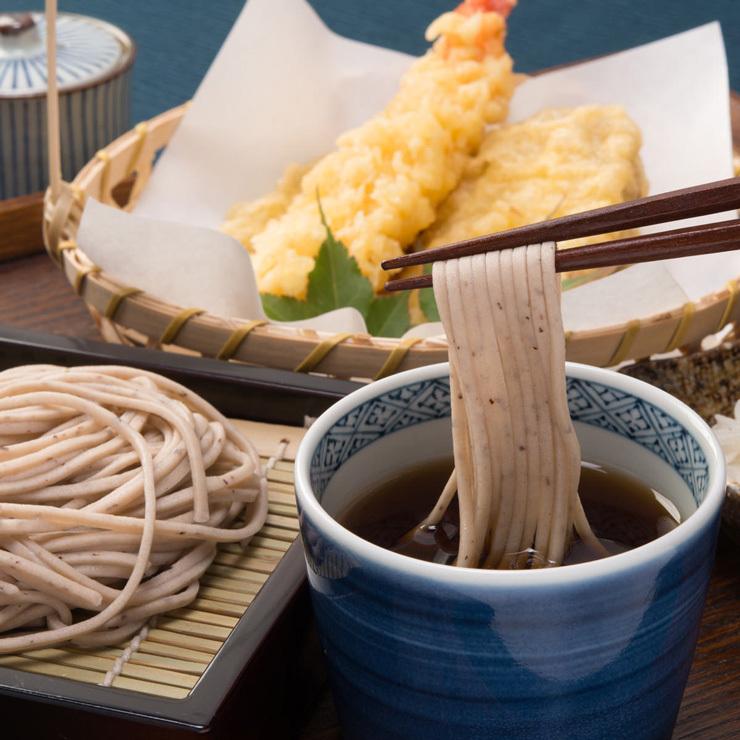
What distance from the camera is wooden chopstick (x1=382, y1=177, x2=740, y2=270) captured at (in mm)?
551

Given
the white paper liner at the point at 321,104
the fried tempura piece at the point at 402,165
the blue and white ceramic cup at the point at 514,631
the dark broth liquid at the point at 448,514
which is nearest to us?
the blue and white ceramic cup at the point at 514,631

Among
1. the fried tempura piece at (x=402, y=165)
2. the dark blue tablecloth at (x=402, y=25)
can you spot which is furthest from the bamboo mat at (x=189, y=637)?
the dark blue tablecloth at (x=402, y=25)

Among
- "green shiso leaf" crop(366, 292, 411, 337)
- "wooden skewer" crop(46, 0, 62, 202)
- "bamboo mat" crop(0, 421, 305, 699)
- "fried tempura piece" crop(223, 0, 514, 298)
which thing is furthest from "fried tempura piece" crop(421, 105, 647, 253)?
"bamboo mat" crop(0, 421, 305, 699)

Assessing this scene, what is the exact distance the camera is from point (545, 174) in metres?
1.31

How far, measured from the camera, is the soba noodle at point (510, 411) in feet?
1.90

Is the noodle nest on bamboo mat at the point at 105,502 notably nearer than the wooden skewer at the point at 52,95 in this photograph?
Yes

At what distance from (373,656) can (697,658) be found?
0.34 metres

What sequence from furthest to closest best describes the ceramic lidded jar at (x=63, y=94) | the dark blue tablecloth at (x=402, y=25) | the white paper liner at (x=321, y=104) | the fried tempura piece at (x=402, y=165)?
the dark blue tablecloth at (x=402, y=25)
the ceramic lidded jar at (x=63, y=94)
the white paper liner at (x=321, y=104)
the fried tempura piece at (x=402, y=165)

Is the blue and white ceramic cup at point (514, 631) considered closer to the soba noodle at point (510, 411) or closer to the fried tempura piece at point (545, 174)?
the soba noodle at point (510, 411)

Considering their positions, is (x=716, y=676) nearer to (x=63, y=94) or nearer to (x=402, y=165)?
(x=402, y=165)

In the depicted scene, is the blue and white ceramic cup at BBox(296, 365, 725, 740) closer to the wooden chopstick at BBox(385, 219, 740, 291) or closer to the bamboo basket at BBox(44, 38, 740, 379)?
the wooden chopstick at BBox(385, 219, 740, 291)

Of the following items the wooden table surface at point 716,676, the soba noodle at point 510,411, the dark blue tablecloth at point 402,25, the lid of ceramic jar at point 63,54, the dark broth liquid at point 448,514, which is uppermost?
the soba noodle at point 510,411

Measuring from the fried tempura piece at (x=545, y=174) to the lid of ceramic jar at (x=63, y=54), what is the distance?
69 cm

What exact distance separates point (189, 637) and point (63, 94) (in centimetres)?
117
